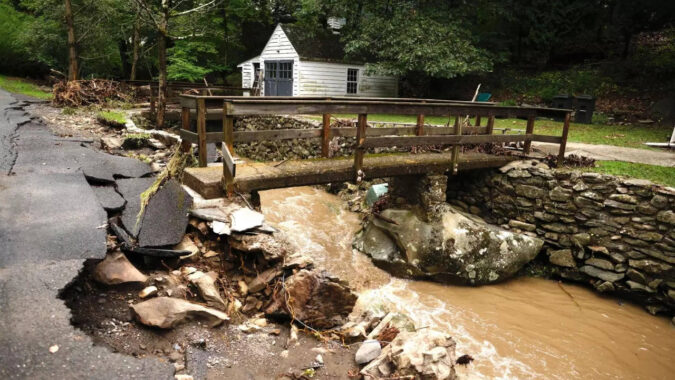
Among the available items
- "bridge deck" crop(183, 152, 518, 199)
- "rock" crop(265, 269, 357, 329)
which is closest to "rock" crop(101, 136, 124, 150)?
"bridge deck" crop(183, 152, 518, 199)

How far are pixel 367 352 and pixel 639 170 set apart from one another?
269 inches

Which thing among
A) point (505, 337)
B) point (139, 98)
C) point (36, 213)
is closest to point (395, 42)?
point (139, 98)

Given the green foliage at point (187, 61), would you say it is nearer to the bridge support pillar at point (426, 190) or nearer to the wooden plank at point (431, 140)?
the bridge support pillar at point (426, 190)

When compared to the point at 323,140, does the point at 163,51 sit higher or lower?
higher

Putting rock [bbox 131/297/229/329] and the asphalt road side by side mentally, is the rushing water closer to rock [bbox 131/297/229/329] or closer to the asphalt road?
rock [bbox 131/297/229/329]

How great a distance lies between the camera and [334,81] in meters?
20.7

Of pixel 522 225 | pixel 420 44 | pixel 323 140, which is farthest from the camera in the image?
pixel 420 44

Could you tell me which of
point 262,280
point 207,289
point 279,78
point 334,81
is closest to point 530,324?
point 262,280

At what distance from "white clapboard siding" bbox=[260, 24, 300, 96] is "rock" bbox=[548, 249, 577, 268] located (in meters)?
14.6

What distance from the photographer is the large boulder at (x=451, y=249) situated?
7238mm

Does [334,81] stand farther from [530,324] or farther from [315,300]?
[315,300]

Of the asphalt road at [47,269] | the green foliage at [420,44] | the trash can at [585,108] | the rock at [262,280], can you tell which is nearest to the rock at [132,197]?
the asphalt road at [47,269]

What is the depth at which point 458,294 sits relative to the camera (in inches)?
274

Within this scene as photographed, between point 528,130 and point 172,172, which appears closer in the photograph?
point 172,172
